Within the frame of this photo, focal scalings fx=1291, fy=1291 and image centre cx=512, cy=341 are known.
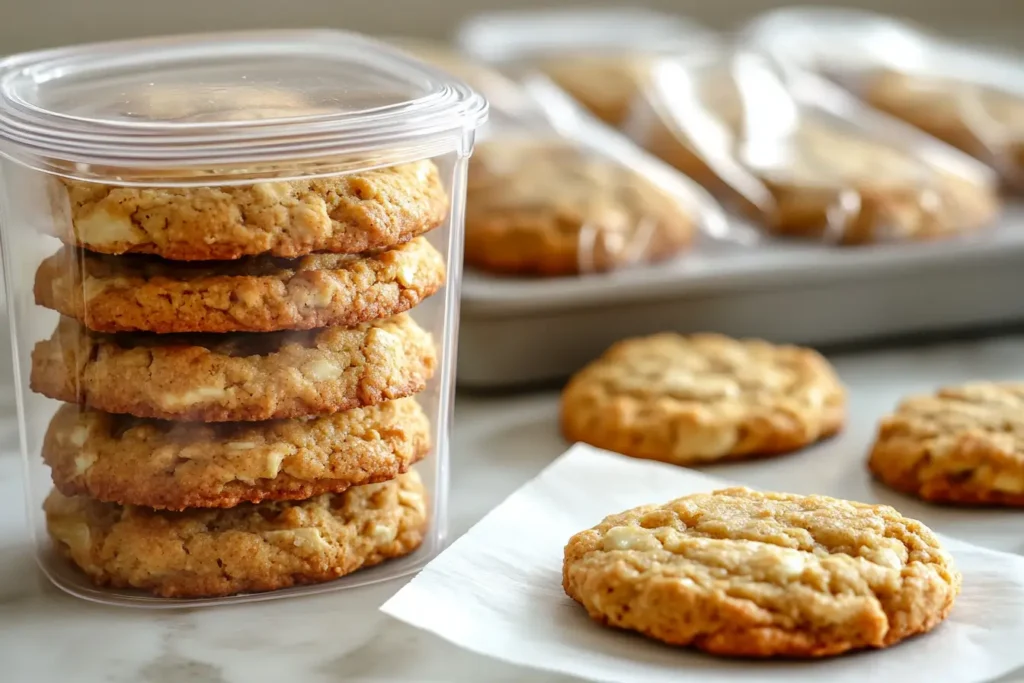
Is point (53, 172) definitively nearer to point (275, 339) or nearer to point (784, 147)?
point (275, 339)

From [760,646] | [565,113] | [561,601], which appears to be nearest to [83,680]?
[561,601]

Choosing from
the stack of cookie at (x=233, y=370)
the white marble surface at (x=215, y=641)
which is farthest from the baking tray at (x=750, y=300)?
the stack of cookie at (x=233, y=370)

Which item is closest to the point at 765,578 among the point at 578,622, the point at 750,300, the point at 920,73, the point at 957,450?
the point at 578,622

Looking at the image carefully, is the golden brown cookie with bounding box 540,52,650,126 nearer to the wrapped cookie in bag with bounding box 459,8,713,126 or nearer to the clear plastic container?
the wrapped cookie in bag with bounding box 459,8,713,126

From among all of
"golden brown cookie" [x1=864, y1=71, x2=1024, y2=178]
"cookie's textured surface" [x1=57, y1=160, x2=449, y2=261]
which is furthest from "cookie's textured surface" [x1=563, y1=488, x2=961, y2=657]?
"golden brown cookie" [x1=864, y1=71, x2=1024, y2=178]

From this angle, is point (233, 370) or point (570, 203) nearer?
point (233, 370)

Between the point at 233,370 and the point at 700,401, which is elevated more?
the point at 233,370

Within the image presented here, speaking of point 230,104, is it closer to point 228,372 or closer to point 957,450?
point 228,372

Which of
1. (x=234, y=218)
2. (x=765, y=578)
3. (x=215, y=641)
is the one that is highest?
(x=234, y=218)
